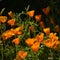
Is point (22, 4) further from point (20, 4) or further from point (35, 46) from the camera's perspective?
point (35, 46)

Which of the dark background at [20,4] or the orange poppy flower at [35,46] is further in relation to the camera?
the dark background at [20,4]

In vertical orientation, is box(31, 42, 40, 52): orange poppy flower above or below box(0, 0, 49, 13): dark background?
below

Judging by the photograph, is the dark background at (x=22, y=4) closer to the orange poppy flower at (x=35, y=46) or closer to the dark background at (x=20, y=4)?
the dark background at (x=20, y=4)

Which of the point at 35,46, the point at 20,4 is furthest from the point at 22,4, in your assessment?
the point at 35,46

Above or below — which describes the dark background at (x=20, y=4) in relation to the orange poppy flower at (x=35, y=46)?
above

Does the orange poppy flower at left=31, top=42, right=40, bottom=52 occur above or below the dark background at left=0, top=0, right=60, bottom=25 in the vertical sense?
below

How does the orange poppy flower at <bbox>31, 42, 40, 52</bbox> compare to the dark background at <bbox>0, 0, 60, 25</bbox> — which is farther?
the dark background at <bbox>0, 0, 60, 25</bbox>

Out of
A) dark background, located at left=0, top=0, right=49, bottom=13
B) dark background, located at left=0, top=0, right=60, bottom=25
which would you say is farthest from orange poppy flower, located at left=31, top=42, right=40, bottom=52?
dark background, located at left=0, top=0, right=49, bottom=13

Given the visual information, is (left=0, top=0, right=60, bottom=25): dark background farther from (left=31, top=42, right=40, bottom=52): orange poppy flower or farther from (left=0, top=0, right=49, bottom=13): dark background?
(left=31, top=42, right=40, bottom=52): orange poppy flower

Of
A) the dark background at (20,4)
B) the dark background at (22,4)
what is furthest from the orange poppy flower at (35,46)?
the dark background at (20,4)

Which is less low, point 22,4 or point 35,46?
point 22,4

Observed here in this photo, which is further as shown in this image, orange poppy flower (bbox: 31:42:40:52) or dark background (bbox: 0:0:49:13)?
dark background (bbox: 0:0:49:13)

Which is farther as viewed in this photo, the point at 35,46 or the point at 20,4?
the point at 20,4

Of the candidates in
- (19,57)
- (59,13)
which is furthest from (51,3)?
(19,57)
